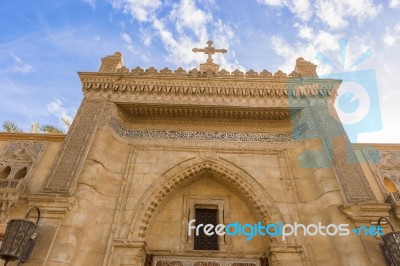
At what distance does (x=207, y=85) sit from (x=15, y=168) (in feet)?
13.8

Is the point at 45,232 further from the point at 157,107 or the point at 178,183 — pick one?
the point at 157,107

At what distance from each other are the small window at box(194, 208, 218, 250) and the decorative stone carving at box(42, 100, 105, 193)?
230 centimetres

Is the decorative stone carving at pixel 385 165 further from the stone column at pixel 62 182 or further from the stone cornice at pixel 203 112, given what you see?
the stone column at pixel 62 182

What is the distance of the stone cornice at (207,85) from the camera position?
655cm

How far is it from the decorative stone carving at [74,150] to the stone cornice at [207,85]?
609 millimetres

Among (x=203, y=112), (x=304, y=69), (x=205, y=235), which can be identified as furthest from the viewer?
(x=304, y=69)

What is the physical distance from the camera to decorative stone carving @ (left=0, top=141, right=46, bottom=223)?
496cm

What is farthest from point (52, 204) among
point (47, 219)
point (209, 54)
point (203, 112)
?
point (209, 54)

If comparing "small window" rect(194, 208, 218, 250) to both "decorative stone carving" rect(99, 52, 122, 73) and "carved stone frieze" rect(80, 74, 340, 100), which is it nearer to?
"carved stone frieze" rect(80, 74, 340, 100)

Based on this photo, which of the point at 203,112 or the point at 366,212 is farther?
the point at 203,112

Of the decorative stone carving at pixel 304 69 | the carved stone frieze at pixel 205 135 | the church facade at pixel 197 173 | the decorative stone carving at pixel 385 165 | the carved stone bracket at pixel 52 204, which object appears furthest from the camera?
the decorative stone carving at pixel 304 69

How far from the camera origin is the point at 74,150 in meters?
5.43

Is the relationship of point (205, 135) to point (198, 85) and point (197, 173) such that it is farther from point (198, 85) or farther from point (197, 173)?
point (198, 85)

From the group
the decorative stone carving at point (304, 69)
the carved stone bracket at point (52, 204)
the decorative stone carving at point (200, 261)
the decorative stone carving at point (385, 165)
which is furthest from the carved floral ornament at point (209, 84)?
the decorative stone carving at point (200, 261)
